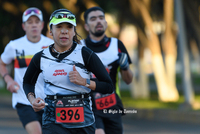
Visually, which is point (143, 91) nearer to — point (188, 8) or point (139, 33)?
point (139, 33)

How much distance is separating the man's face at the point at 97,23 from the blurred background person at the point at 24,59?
0.59 m

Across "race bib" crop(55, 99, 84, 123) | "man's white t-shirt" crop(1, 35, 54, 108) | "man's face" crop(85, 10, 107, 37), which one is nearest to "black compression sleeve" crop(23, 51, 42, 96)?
"race bib" crop(55, 99, 84, 123)

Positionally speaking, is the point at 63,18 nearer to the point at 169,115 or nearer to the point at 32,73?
the point at 32,73

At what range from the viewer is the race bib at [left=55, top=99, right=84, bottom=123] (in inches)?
154

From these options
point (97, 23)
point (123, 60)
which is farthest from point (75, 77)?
point (97, 23)

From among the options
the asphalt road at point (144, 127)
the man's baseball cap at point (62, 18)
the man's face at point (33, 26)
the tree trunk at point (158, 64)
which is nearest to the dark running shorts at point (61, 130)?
the man's baseball cap at point (62, 18)

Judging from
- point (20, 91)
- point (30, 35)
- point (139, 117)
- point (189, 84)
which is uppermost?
point (30, 35)

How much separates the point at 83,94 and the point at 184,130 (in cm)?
681

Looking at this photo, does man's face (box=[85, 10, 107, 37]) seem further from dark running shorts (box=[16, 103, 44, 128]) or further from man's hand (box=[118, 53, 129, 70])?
dark running shorts (box=[16, 103, 44, 128])

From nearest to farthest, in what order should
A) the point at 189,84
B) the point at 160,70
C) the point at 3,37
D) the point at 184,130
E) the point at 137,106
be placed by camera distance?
1. the point at 184,130
2. the point at 189,84
3. the point at 137,106
4. the point at 160,70
5. the point at 3,37

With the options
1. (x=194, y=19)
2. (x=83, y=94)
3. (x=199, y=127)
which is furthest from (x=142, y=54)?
(x=83, y=94)

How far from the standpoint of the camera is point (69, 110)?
3.92m

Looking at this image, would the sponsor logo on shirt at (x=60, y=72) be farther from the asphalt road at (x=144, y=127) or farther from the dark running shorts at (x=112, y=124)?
the asphalt road at (x=144, y=127)

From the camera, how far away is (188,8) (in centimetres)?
1620
